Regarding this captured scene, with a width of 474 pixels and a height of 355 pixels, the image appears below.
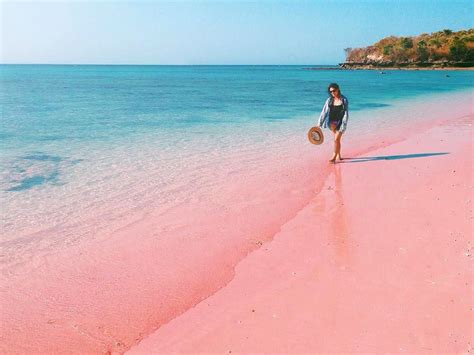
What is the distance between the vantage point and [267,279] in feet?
16.0

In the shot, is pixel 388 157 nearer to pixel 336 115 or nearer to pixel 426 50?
pixel 336 115

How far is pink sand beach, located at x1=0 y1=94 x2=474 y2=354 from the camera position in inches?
152

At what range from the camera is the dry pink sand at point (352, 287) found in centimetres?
376

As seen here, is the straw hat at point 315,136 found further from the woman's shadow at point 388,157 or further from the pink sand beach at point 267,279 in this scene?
the pink sand beach at point 267,279

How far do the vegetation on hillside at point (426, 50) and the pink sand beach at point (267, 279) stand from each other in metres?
121

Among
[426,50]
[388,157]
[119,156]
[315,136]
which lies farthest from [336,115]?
[426,50]

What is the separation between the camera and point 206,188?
27.8 feet

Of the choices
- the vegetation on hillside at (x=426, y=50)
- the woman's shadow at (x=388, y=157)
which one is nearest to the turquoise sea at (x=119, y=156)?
the woman's shadow at (x=388, y=157)

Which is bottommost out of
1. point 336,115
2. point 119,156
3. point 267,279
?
point 267,279

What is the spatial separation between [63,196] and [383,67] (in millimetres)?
137950

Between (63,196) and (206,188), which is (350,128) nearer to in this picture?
(206,188)

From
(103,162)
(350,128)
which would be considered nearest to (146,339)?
(103,162)

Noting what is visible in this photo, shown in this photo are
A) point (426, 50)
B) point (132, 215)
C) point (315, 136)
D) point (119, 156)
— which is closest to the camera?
point (132, 215)

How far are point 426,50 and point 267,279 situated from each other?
138465 mm
